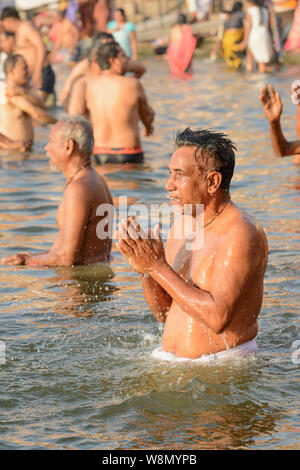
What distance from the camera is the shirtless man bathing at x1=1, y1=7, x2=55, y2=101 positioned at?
14.5m

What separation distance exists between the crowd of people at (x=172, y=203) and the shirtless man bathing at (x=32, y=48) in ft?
8.85

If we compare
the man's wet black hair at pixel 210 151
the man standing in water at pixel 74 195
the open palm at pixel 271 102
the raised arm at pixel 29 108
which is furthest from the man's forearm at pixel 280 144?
the raised arm at pixel 29 108

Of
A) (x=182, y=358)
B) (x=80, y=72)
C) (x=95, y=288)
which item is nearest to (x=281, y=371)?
(x=182, y=358)

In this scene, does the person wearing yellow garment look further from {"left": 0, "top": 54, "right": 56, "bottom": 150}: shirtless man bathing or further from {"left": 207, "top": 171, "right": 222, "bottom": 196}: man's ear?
{"left": 207, "top": 171, "right": 222, "bottom": 196}: man's ear

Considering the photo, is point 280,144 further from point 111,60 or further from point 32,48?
point 32,48

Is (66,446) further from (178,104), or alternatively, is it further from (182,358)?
Answer: (178,104)

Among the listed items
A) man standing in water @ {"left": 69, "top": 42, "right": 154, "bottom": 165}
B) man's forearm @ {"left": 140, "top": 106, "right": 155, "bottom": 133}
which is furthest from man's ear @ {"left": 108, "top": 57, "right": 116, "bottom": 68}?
man's forearm @ {"left": 140, "top": 106, "right": 155, "bottom": 133}

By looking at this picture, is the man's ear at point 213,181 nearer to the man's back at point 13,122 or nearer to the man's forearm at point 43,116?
the man's forearm at point 43,116

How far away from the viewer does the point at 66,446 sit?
157 inches

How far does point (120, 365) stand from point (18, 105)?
6.49 meters

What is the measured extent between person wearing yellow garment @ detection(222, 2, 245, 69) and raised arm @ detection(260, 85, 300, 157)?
15.3 metres

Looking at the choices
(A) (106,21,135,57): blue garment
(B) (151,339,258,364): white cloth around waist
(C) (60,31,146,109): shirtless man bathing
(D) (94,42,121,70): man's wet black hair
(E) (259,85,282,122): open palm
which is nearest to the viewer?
(B) (151,339,258,364): white cloth around waist

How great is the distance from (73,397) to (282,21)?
20.7 m

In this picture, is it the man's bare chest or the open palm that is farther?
the open palm
